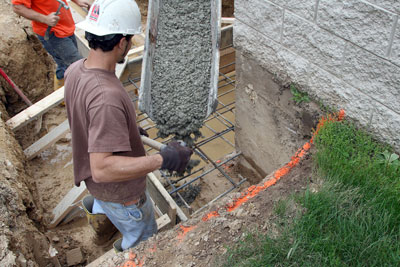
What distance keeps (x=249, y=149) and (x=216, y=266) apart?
236 cm

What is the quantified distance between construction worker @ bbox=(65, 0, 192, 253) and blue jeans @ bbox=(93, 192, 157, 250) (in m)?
0.01

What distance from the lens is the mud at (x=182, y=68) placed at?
3.48 metres

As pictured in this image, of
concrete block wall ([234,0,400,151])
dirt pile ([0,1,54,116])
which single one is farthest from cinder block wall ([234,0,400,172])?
dirt pile ([0,1,54,116])

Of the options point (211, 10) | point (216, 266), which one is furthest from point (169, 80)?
point (216, 266)

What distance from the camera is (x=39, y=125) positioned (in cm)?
520

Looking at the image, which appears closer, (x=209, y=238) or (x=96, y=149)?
(x=96, y=149)

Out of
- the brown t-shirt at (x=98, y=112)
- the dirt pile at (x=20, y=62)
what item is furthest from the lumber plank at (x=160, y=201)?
the dirt pile at (x=20, y=62)

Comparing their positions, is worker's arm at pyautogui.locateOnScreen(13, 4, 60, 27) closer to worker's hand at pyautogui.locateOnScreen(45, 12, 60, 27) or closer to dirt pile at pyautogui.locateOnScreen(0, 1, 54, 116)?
worker's hand at pyautogui.locateOnScreen(45, 12, 60, 27)

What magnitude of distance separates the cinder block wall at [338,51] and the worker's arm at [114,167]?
1.59m

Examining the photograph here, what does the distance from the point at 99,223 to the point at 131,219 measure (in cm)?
57

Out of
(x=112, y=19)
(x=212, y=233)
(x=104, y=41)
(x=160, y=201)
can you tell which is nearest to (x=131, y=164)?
(x=212, y=233)

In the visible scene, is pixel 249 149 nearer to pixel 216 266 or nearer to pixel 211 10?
pixel 211 10

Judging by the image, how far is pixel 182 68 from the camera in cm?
391

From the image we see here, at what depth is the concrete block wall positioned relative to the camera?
7.28ft
